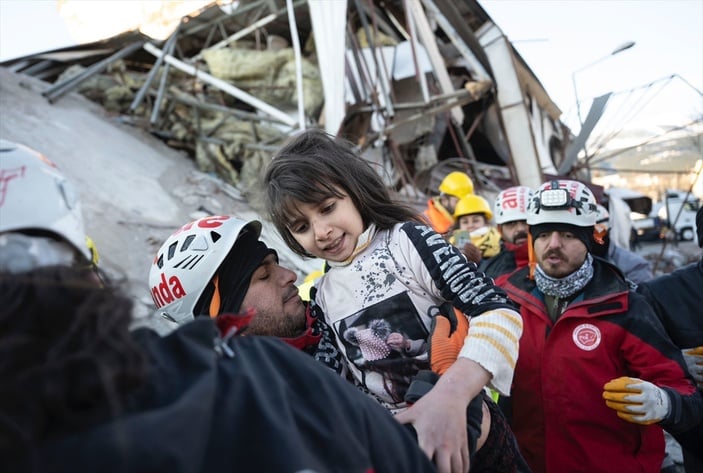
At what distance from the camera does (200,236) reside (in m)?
1.90

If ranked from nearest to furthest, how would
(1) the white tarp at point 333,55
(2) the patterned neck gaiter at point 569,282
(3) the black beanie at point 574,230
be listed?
(2) the patterned neck gaiter at point 569,282 → (3) the black beanie at point 574,230 → (1) the white tarp at point 333,55

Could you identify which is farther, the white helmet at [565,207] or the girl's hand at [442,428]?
the white helmet at [565,207]

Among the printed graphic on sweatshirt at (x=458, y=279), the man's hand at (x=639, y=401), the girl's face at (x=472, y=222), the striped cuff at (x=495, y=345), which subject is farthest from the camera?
the girl's face at (x=472, y=222)

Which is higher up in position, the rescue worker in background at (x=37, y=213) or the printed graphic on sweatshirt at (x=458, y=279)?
the rescue worker in background at (x=37, y=213)

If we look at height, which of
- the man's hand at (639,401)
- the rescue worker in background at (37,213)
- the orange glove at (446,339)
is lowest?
the man's hand at (639,401)

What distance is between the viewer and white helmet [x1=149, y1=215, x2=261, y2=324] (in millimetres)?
1846

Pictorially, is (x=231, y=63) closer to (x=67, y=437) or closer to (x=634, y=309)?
(x=634, y=309)

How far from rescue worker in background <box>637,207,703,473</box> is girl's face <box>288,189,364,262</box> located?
2103mm

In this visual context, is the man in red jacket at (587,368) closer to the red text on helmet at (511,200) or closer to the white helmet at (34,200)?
the red text on helmet at (511,200)

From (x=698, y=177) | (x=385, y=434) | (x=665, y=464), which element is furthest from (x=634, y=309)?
(x=698, y=177)

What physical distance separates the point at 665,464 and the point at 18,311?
146 inches

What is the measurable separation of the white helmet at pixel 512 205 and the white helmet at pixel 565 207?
1640 millimetres

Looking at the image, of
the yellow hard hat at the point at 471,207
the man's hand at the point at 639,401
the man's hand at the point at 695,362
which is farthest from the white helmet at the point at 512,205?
the man's hand at the point at 639,401

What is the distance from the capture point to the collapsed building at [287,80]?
10953 mm
